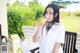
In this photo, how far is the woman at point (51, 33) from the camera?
2176 mm

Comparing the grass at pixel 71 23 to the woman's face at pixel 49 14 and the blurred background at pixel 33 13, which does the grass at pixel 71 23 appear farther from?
the woman's face at pixel 49 14

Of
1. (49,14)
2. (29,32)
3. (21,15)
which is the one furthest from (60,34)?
(21,15)

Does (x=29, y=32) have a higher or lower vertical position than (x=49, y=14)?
lower

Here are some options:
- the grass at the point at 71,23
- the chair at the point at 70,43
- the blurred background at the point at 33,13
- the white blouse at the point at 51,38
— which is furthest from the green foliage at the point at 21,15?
the chair at the point at 70,43

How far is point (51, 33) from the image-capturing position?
2.21 meters

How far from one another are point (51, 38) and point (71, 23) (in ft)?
1.05

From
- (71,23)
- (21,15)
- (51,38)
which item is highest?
(21,15)

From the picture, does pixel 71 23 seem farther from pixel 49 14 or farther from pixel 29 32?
pixel 29 32

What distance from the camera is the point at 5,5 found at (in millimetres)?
2426

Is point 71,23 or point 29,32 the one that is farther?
point 29,32

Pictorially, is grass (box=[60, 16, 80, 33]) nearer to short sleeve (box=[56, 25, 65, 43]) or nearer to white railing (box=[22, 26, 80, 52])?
short sleeve (box=[56, 25, 65, 43])

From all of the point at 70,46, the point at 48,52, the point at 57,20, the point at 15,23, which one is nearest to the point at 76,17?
the point at 57,20

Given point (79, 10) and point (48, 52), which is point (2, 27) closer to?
point (48, 52)

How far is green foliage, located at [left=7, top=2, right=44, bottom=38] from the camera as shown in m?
2.28
